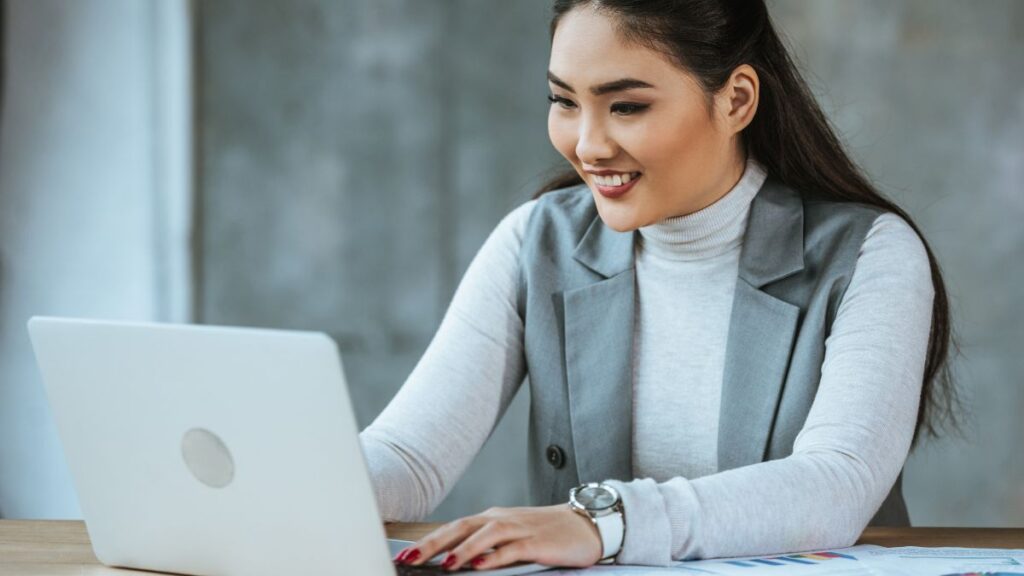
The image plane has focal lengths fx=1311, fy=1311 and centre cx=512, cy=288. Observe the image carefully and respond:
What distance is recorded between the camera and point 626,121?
5.54 ft

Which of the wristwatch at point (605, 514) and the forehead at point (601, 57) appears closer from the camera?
the wristwatch at point (605, 514)

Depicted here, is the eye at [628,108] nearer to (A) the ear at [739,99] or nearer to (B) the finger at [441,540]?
(A) the ear at [739,99]

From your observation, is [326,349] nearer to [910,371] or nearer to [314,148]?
[910,371]

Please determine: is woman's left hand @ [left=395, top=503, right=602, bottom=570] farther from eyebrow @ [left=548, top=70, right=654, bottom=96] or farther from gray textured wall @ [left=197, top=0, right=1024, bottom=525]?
gray textured wall @ [left=197, top=0, right=1024, bottom=525]

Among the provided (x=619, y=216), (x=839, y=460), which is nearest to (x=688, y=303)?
(x=619, y=216)

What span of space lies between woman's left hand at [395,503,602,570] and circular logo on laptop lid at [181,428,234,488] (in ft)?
0.62

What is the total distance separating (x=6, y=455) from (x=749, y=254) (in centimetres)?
220

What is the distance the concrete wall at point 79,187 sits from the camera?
322 cm

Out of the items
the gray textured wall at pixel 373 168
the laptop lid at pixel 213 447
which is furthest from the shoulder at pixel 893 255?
the gray textured wall at pixel 373 168

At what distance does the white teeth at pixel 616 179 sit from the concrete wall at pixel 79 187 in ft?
6.39

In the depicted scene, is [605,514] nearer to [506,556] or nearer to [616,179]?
[506,556]

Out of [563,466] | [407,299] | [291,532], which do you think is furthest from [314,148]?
[291,532]

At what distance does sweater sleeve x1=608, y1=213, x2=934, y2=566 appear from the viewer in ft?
→ 4.36

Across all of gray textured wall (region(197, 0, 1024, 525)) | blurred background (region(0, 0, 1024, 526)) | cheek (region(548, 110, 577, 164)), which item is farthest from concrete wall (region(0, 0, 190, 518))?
cheek (region(548, 110, 577, 164))
